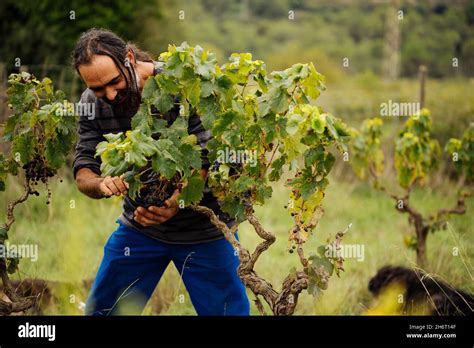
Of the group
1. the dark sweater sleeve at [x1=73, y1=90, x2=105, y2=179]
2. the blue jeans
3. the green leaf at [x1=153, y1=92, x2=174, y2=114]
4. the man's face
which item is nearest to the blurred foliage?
the dark sweater sleeve at [x1=73, y1=90, x2=105, y2=179]

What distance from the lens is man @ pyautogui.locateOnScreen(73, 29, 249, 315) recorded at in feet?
13.1

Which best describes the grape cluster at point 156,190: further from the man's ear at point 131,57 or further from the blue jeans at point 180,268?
the man's ear at point 131,57

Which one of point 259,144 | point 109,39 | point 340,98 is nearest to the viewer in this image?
point 259,144

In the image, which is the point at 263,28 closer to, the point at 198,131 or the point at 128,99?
the point at 198,131

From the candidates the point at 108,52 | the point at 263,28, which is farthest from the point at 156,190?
the point at 263,28

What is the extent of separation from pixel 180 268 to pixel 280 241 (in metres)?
3.66

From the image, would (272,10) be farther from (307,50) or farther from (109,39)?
(109,39)

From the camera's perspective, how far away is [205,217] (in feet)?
14.0

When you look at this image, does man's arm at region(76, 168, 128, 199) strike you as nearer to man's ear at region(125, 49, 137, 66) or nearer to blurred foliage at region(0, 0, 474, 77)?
man's ear at region(125, 49, 137, 66)

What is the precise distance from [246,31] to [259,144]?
12.7 metres

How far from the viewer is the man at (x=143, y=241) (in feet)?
13.1

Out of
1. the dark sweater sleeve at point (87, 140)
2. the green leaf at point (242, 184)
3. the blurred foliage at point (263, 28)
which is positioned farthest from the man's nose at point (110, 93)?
the blurred foliage at point (263, 28)
